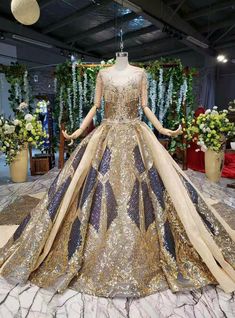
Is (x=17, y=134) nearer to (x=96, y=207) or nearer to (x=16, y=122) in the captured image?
(x=16, y=122)

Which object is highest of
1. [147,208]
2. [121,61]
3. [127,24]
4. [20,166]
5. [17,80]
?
[127,24]

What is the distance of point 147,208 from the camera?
1586 mm

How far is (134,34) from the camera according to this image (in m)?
6.42

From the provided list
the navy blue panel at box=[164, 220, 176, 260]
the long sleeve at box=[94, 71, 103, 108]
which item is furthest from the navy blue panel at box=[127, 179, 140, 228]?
the long sleeve at box=[94, 71, 103, 108]

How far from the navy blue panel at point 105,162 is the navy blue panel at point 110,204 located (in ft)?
0.26

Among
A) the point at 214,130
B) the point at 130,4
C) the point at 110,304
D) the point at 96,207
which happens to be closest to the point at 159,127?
the point at 96,207

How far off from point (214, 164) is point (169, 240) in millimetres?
2537

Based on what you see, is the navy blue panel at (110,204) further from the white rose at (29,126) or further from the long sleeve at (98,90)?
the white rose at (29,126)

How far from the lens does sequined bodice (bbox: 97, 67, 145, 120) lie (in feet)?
6.01

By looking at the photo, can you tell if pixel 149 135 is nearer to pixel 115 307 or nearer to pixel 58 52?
pixel 115 307

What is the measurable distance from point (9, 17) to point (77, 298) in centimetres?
599

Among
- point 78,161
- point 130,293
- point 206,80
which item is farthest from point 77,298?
point 206,80

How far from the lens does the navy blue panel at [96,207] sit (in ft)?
5.06

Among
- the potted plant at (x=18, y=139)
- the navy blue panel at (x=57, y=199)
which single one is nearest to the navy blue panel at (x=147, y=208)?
the navy blue panel at (x=57, y=199)
